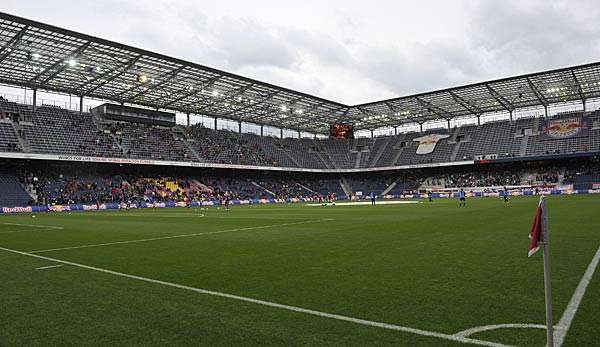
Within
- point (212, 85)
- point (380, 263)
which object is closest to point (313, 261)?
point (380, 263)

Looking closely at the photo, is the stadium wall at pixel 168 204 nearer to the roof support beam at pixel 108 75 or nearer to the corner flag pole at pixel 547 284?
the roof support beam at pixel 108 75

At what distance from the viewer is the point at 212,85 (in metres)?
52.4

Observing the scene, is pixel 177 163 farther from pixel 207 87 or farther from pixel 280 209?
pixel 280 209

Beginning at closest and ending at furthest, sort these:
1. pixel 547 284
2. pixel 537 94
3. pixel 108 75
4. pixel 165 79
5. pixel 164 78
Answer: pixel 547 284
pixel 108 75
pixel 164 78
pixel 165 79
pixel 537 94

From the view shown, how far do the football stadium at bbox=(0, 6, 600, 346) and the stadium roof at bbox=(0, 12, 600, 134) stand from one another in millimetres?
370

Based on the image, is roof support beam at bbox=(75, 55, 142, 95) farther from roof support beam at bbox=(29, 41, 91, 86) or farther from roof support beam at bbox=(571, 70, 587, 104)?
roof support beam at bbox=(571, 70, 587, 104)

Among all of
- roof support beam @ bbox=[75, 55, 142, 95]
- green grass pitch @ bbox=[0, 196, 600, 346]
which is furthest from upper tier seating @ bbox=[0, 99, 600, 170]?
green grass pitch @ bbox=[0, 196, 600, 346]

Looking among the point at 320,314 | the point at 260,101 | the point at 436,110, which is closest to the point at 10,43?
the point at 260,101

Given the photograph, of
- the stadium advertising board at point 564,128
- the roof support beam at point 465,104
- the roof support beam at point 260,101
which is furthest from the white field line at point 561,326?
the stadium advertising board at point 564,128

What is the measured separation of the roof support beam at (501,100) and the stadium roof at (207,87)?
16 cm

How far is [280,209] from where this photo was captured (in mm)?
37438

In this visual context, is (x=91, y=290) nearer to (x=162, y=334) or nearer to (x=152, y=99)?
(x=162, y=334)

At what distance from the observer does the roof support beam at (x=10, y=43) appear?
34000mm

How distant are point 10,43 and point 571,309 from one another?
44.7 meters
